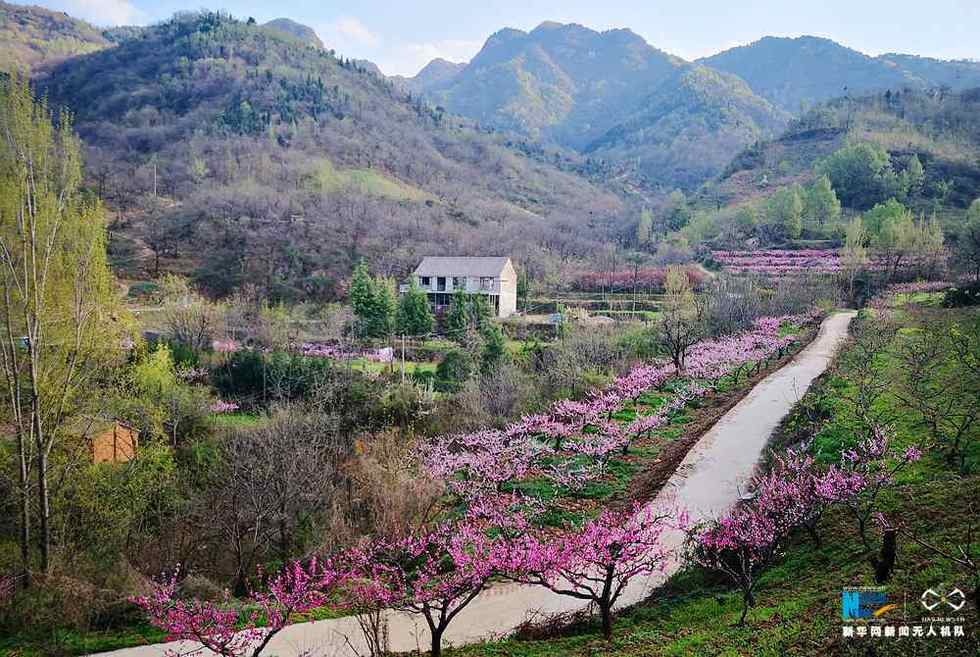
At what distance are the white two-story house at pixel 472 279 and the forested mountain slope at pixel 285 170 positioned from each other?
24.1ft

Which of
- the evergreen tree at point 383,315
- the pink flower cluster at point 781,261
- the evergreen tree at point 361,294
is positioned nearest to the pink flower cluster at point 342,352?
the evergreen tree at point 383,315

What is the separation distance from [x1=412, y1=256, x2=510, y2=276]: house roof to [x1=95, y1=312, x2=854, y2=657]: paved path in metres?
28.4

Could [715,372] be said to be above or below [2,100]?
below

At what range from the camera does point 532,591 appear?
394 inches

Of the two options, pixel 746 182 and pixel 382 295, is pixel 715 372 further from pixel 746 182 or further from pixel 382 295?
pixel 746 182

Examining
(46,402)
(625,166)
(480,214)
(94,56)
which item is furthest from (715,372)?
(94,56)

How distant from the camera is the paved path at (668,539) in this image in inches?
352

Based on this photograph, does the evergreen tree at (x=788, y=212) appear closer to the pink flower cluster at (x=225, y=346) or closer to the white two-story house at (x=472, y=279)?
the white two-story house at (x=472, y=279)

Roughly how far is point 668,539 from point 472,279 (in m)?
37.8

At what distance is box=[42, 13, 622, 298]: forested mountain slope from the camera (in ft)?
196

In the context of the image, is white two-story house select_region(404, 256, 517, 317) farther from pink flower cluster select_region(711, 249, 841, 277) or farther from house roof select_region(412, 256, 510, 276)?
pink flower cluster select_region(711, 249, 841, 277)

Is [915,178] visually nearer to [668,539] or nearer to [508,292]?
[508,292]

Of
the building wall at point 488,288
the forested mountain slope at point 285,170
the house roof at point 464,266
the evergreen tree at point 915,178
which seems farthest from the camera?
the evergreen tree at point 915,178

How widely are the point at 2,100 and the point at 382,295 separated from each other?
28.3 metres
